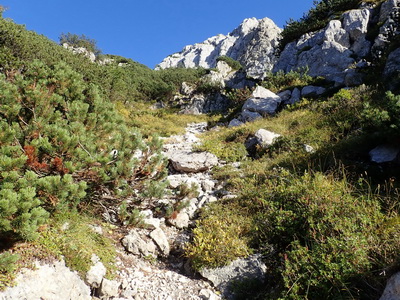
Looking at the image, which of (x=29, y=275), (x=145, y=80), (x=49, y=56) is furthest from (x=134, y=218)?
(x=145, y=80)

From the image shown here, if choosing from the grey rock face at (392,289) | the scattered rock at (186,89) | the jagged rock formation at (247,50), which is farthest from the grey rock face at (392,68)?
the scattered rock at (186,89)

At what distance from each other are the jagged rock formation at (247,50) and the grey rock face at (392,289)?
84.0ft

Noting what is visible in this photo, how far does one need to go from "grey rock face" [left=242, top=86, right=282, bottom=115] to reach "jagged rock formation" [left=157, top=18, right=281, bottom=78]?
10.6 meters

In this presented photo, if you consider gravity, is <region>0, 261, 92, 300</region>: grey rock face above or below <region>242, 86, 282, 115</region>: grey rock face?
below

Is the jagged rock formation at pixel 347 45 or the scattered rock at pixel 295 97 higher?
the jagged rock formation at pixel 347 45

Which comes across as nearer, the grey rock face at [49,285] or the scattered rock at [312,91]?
the grey rock face at [49,285]

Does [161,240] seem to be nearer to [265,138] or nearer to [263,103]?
[265,138]

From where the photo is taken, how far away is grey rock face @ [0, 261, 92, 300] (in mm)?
2950

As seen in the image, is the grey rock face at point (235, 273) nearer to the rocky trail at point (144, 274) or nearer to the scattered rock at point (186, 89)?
the rocky trail at point (144, 274)

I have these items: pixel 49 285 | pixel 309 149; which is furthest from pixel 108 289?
pixel 309 149

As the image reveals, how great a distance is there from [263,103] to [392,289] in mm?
14060

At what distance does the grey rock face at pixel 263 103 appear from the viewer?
50.3 feet

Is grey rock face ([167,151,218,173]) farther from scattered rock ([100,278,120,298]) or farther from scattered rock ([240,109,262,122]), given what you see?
scattered rock ([240,109,262,122])

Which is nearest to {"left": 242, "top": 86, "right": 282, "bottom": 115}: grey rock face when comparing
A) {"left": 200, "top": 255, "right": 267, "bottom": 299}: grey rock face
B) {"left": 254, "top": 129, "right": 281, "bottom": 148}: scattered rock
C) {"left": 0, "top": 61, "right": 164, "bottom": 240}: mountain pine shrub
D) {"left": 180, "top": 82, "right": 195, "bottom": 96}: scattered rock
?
{"left": 254, "top": 129, "right": 281, "bottom": 148}: scattered rock
